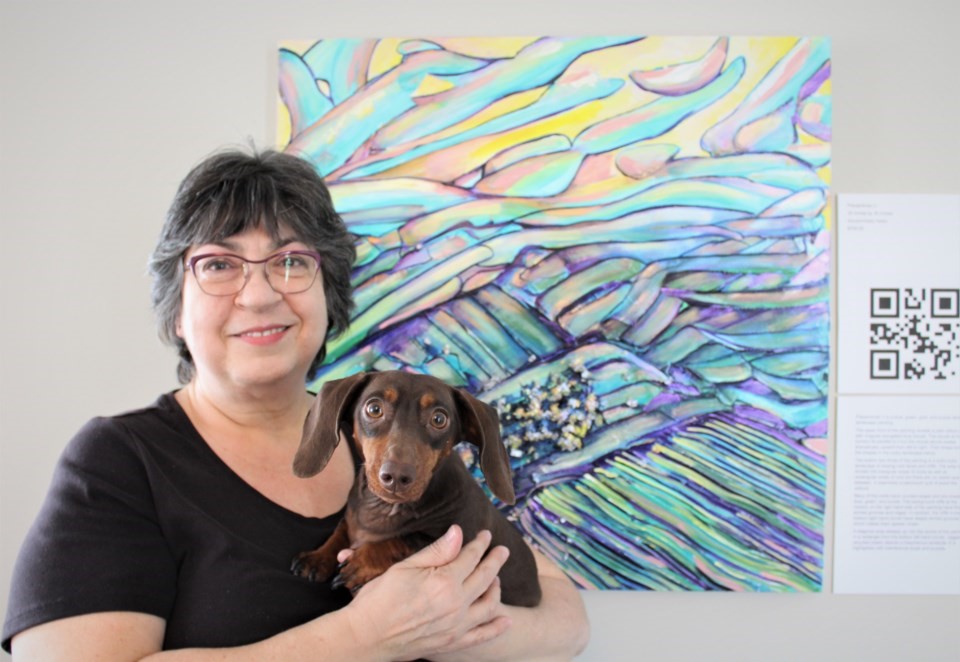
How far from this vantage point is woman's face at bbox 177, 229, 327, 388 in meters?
1.40

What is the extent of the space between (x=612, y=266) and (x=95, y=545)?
1366 mm

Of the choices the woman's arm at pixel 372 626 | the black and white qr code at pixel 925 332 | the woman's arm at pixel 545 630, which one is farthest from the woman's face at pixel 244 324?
the black and white qr code at pixel 925 332

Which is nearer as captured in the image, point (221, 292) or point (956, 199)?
point (221, 292)

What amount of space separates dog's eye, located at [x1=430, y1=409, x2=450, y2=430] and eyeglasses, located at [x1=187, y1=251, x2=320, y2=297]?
44 centimetres

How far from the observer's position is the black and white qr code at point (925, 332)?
76.2 inches

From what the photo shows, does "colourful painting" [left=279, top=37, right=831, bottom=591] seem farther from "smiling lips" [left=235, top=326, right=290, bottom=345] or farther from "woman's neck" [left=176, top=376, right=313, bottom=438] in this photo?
"smiling lips" [left=235, top=326, right=290, bottom=345]

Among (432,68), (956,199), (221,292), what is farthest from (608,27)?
(221,292)

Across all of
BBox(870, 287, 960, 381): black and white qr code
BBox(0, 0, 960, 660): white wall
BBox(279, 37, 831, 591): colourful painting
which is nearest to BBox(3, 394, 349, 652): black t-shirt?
BBox(279, 37, 831, 591): colourful painting

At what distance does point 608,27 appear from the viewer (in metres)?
1.99

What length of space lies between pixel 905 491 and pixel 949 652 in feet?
1.50

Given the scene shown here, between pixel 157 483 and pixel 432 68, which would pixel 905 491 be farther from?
pixel 157 483

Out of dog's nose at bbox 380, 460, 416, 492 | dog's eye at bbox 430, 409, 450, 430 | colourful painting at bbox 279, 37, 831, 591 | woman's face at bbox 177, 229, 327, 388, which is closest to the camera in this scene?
dog's nose at bbox 380, 460, 416, 492

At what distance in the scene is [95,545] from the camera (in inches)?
46.4

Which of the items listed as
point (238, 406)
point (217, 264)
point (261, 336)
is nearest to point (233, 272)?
point (217, 264)
